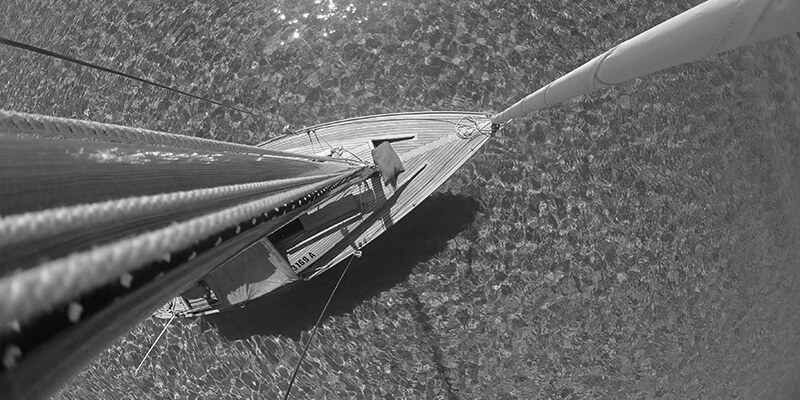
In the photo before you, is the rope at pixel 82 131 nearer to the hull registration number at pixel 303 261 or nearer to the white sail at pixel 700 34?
the hull registration number at pixel 303 261

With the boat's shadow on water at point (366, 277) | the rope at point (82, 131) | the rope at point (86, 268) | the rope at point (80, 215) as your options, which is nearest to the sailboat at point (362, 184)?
the boat's shadow on water at point (366, 277)

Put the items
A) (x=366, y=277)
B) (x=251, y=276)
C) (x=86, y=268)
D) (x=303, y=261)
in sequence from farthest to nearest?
(x=366, y=277) < (x=303, y=261) < (x=251, y=276) < (x=86, y=268)

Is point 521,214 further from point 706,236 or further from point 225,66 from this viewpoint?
point 225,66

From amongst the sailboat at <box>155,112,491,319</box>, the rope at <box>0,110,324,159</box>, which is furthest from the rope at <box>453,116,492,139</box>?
the rope at <box>0,110,324,159</box>

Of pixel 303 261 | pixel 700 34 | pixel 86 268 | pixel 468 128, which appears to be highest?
pixel 86 268

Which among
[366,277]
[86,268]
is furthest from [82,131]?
[366,277]

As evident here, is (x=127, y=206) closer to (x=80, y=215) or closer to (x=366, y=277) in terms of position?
(x=80, y=215)

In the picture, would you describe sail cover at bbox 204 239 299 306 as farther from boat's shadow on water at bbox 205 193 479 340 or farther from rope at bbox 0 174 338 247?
rope at bbox 0 174 338 247

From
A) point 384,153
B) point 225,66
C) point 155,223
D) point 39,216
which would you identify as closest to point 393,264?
point 384,153
